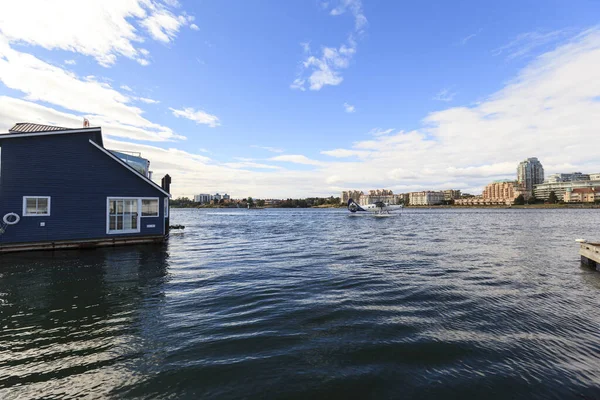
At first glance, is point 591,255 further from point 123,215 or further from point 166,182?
point 166,182

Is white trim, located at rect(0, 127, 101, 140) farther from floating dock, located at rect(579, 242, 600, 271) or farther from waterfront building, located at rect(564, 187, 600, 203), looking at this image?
waterfront building, located at rect(564, 187, 600, 203)

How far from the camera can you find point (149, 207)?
78.4ft

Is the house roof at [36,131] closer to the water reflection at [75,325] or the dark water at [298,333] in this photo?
the water reflection at [75,325]

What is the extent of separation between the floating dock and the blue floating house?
28.7m

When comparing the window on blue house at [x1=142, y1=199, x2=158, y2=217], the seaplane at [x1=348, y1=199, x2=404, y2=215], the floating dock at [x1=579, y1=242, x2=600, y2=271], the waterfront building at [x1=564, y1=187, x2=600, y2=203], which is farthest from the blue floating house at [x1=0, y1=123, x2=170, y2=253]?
the waterfront building at [x1=564, y1=187, x2=600, y2=203]

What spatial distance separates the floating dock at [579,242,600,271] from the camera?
1467cm

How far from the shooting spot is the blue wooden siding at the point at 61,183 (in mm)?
18531

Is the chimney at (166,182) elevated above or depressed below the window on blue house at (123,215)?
above

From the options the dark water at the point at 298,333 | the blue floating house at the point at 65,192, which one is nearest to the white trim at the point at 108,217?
the blue floating house at the point at 65,192

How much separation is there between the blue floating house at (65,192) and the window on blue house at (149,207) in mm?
121

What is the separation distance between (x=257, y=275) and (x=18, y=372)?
8920mm

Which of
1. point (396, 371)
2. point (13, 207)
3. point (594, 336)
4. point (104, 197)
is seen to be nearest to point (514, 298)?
point (594, 336)

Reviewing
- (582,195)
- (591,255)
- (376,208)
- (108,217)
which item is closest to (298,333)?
(591,255)

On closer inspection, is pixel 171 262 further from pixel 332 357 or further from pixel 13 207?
pixel 332 357
